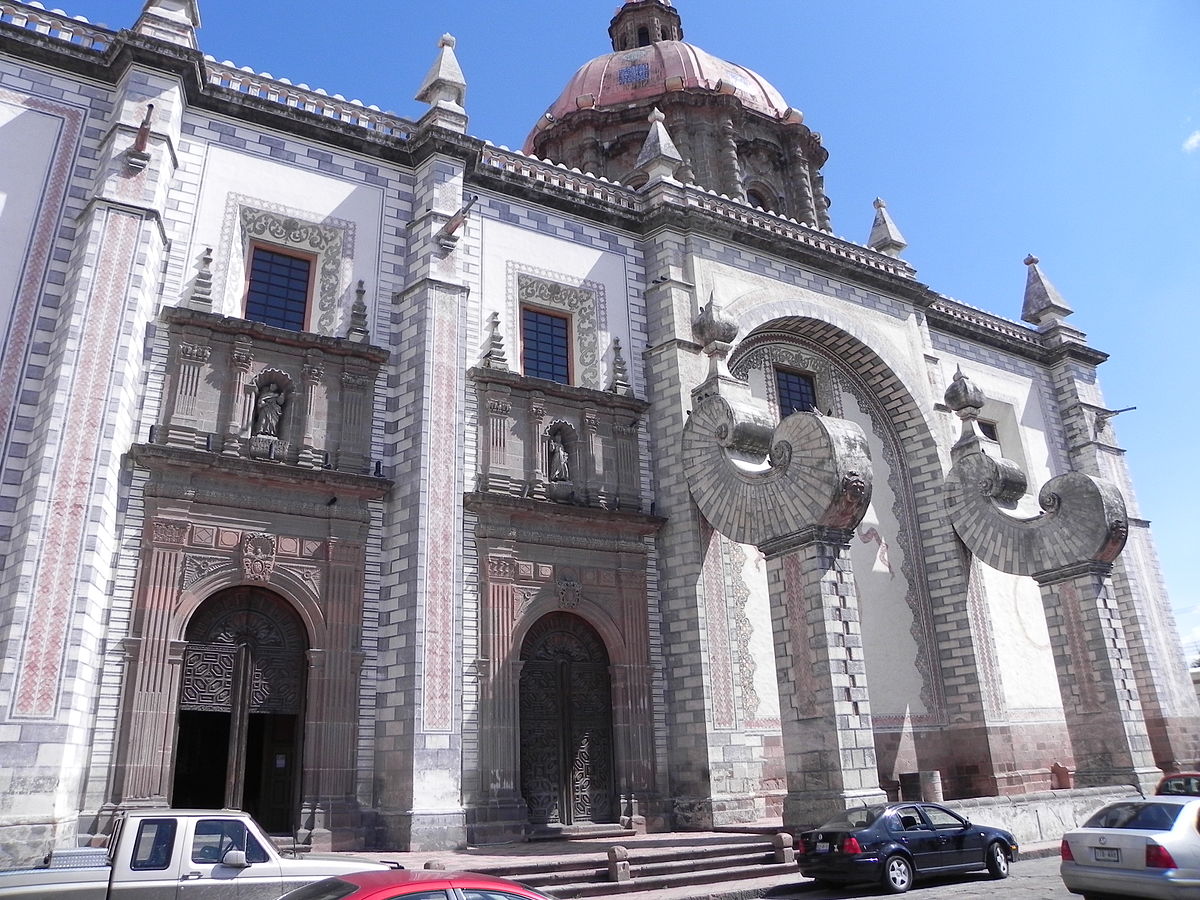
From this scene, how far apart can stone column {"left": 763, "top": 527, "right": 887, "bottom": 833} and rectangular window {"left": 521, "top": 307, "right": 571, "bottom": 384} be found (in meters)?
6.16

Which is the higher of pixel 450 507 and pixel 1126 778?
pixel 450 507

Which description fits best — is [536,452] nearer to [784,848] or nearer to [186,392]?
[186,392]

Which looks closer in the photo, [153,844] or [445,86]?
[153,844]

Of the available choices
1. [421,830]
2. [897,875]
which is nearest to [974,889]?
[897,875]

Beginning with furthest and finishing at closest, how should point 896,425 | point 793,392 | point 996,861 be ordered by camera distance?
1. point 896,425
2. point 793,392
3. point 996,861

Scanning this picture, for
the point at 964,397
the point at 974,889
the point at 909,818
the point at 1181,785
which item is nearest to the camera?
the point at 974,889

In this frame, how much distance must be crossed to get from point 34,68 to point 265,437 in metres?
7.32

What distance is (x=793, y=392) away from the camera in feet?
73.3

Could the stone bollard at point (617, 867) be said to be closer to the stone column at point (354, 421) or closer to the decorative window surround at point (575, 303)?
the stone column at point (354, 421)

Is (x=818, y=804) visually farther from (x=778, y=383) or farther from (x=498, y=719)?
(x=778, y=383)

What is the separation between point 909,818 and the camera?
12.1 meters

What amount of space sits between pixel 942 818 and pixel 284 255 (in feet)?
47.4

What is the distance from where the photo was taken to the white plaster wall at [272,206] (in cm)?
1568

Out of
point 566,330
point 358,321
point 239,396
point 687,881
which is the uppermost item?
point 566,330
